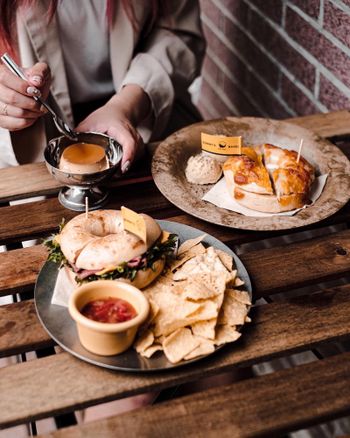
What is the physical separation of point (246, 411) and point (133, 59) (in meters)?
1.25

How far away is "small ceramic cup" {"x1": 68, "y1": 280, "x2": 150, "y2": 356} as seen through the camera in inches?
37.0

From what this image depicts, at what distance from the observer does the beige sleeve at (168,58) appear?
183 centimetres

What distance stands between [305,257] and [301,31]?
1.01 meters

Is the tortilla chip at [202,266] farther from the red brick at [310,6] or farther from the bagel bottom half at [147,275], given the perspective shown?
the red brick at [310,6]

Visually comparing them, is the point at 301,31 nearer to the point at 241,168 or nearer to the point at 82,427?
the point at 241,168

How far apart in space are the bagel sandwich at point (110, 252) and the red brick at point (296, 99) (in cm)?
106

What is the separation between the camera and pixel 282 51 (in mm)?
2121

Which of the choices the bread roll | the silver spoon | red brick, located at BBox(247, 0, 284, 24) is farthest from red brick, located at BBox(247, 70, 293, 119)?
the silver spoon

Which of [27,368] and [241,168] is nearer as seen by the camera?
[27,368]

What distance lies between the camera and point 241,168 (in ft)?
4.67

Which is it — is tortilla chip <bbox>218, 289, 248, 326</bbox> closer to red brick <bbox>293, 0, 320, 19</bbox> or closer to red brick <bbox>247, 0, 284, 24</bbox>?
red brick <bbox>293, 0, 320, 19</bbox>

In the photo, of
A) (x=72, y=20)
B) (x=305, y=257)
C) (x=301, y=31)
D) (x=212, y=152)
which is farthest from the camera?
(x=301, y=31)

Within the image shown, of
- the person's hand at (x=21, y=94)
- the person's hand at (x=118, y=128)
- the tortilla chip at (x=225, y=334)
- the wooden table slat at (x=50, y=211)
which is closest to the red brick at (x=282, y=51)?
the person's hand at (x=118, y=128)

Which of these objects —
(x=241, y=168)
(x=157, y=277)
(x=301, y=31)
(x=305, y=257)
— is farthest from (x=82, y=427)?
(x=301, y=31)
